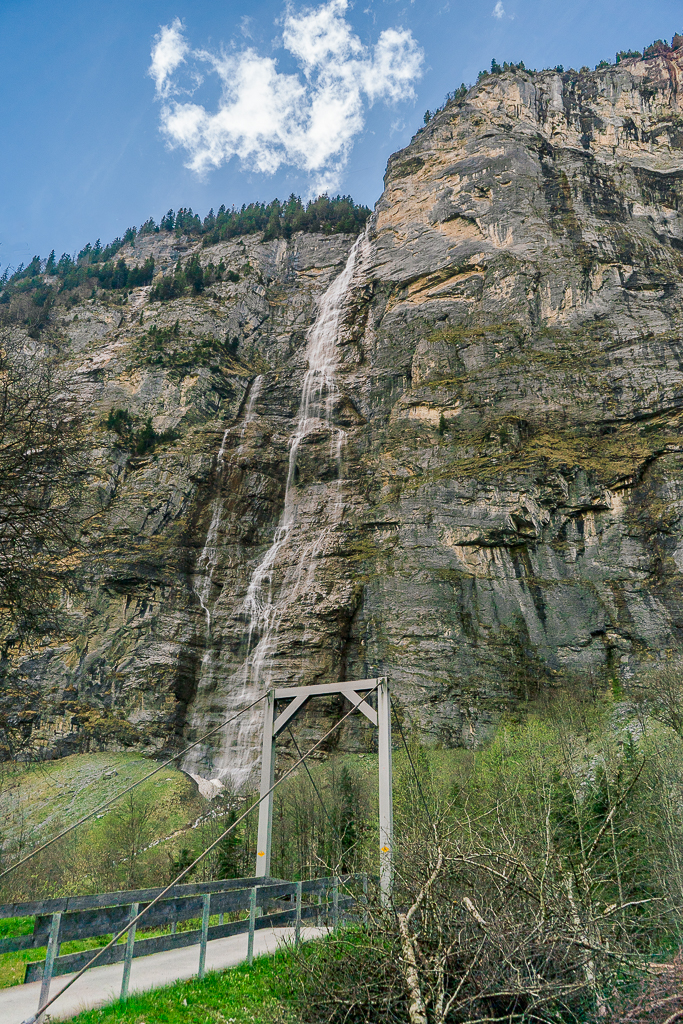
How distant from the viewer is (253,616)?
122ft

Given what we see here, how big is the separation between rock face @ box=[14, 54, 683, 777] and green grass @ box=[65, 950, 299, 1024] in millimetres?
21343

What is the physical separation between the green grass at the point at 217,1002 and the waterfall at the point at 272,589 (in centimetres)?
2476

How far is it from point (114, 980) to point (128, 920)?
0.77 meters

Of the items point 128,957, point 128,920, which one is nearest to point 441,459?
point 128,920

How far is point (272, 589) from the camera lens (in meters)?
37.9

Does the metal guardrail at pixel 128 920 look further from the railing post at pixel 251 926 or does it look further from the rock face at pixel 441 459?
the rock face at pixel 441 459

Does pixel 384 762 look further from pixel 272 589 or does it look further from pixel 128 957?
pixel 272 589

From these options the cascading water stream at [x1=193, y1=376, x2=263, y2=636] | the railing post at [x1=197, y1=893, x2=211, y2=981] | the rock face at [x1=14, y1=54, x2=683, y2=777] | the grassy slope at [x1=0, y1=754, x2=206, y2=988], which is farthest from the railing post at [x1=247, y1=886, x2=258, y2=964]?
the cascading water stream at [x1=193, y1=376, x2=263, y2=636]

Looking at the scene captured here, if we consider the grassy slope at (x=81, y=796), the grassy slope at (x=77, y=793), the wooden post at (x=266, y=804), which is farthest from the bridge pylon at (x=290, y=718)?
the grassy slope at (x=77, y=793)

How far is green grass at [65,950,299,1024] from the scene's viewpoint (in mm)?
6012

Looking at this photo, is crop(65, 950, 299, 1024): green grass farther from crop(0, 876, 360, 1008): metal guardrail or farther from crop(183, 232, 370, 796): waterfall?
crop(183, 232, 370, 796): waterfall

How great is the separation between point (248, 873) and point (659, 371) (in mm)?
36097

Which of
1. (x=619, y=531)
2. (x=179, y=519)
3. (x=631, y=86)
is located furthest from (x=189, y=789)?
(x=631, y=86)

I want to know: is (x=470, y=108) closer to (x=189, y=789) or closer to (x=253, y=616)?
(x=253, y=616)
